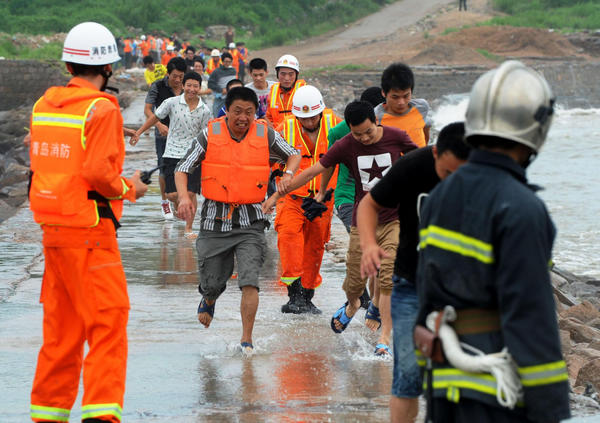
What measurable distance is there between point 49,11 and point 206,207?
5451 centimetres

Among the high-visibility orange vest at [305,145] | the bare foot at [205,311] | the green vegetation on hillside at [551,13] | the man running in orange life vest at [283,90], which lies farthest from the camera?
the green vegetation on hillside at [551,13]

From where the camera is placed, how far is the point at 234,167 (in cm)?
691

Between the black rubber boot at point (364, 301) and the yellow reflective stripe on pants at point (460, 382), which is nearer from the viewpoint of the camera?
the yellow reflective stripe on pants at point (460, 382)

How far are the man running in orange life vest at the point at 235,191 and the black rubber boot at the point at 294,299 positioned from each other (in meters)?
1.11

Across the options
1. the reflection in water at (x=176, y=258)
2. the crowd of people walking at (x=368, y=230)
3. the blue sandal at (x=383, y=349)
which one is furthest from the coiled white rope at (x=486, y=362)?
the reflection in water at (x=176, y=258)

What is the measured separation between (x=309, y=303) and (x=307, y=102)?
1613mm

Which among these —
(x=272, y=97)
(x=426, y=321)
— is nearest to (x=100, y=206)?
(x=426, y=321)

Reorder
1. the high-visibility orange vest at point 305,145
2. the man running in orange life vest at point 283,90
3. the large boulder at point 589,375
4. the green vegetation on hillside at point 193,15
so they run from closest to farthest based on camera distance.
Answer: the large boulder at point 589,375
the high-visibility orange vest at point 305,145
the man running in orange life vest at point 283,90
the green vegetation on hillside at point 193,15

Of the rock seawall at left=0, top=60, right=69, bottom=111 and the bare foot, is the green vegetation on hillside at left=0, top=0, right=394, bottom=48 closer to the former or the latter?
the rock seawall at left=0, top=60, right=69, bottom=111

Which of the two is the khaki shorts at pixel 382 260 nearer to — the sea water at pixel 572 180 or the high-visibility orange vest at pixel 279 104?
the high-visibility orange vest at pixel 279 104

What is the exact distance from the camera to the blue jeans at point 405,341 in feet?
14.6

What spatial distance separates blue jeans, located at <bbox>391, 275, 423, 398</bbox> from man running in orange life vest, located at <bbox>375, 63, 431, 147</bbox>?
3.02 meters

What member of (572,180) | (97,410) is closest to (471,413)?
(97,410)

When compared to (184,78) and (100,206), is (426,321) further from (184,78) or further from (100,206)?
(184,78)
